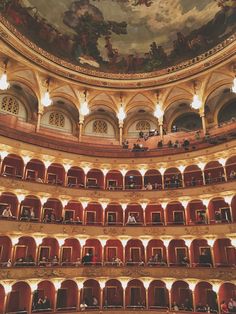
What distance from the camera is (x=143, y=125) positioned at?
99.7 ft

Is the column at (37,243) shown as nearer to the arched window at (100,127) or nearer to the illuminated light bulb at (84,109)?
the illuminated light bulb at (84,109)

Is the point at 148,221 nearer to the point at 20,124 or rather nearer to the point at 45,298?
the point at 45,298

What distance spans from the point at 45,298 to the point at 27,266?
304 centimetres

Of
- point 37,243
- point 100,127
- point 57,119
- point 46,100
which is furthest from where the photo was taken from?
point 100,127

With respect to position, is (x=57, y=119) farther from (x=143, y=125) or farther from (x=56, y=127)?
(x=143, y=125)

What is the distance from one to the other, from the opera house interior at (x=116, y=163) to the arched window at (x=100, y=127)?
1.53 metres

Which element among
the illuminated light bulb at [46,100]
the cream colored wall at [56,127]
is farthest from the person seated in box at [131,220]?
the illuminated light bulb at [46,100]

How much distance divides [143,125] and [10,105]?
1376cm

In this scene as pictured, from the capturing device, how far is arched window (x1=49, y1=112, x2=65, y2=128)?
2750 centimetres

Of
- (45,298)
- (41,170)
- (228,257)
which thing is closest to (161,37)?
(41,170)

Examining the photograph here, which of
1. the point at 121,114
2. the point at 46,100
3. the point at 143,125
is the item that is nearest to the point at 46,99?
the point at 46,100

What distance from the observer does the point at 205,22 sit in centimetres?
2280

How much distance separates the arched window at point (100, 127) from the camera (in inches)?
1166

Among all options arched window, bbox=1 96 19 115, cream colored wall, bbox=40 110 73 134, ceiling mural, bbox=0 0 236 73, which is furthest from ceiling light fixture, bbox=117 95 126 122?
arched window, bbox=1 96 19 115
